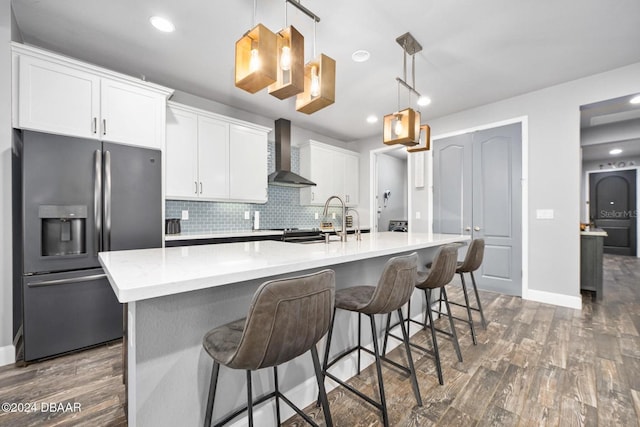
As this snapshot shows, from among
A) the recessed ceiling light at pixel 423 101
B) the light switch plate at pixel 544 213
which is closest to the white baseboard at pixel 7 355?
the recessed ceiling light at pixel 423 101

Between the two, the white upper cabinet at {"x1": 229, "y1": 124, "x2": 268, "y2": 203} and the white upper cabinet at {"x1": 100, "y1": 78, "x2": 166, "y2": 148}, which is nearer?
the white upper cabinet at {"x1": 100, "y1": 78, "x2": 166, "y2": 148}

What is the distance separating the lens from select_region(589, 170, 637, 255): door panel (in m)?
6.69

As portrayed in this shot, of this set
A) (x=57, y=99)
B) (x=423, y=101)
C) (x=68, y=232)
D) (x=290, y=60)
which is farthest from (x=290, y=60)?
(x=423, y=101)

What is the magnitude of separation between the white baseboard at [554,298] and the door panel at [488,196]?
0.50 feet

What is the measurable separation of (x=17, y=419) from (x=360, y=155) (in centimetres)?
544

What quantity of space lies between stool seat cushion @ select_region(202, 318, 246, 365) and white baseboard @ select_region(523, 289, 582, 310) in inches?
155

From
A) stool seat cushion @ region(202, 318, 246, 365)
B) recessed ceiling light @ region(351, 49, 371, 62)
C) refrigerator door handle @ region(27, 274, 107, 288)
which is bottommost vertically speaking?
refrigerator door handle @ region(27, 274, 107, 288)

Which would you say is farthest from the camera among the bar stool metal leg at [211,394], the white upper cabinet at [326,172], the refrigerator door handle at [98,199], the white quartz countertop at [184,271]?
the white upper cabinet at [326,172]

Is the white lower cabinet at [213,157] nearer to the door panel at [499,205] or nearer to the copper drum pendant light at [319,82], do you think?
the copper drum pendant light at [319,82]

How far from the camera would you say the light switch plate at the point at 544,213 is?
342 cm

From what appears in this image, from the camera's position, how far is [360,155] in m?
Result: 5.69

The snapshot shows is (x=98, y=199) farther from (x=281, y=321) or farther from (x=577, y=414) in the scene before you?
(x=577, y=414)

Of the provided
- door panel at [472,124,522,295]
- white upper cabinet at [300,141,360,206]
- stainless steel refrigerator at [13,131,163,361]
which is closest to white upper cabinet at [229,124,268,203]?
white upper cabinet at [300,141,360,206]

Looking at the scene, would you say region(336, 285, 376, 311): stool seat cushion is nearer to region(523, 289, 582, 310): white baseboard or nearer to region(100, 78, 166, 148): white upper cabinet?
region(100, 78, 166, 148): white upper cabinet
